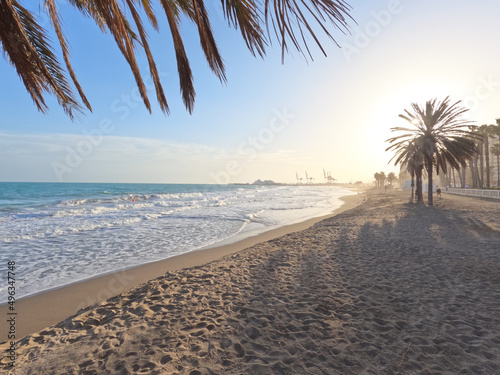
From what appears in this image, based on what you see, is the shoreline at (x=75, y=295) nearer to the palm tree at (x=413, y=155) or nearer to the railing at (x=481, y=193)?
the palm tree at (x=413, y=155)

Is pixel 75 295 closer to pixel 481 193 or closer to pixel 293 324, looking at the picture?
pixel 293 324

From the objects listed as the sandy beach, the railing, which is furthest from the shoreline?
the railing

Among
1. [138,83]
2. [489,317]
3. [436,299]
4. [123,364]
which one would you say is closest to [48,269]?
[123,364]

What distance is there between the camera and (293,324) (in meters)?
3.55

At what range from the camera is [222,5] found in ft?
5.10

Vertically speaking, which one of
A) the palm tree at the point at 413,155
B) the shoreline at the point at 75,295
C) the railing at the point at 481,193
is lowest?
the shoreline at the point at 75,295

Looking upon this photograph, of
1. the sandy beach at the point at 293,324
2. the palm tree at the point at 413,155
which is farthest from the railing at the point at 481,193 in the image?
the sandy beach at the point at 293,324

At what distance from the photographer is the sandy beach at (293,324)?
9.12 feet

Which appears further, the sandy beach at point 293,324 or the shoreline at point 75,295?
the shoreline at point 75,295

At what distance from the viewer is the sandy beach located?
2781mm

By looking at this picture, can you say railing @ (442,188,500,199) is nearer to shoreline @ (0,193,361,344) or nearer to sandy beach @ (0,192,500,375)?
sandy beach @ (0,192,500,375)

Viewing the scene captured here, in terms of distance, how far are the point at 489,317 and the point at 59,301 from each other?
782 cm

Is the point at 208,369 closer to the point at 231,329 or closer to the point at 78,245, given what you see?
the point at 231,329

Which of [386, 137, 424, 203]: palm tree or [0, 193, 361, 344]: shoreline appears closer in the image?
[0, 193, 361, 344]: shoreline
